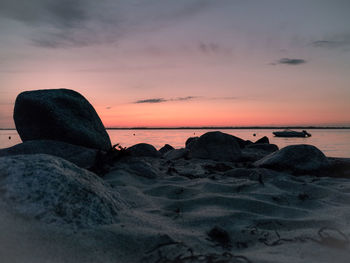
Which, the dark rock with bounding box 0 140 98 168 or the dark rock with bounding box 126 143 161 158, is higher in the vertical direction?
the dark rock with bounding box 0 140 98 168

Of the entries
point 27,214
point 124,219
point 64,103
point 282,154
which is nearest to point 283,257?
point 124,219

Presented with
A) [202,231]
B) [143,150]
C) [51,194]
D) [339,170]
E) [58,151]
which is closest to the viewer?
[51,194]

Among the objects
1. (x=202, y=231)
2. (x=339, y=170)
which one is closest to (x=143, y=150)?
(x=339, y=170)

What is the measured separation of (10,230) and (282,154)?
5346 millimetres

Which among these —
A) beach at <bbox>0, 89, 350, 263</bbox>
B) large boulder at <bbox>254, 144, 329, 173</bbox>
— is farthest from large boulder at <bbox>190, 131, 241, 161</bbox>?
beach at <bbox>0, 89, 350, 263</bbox>

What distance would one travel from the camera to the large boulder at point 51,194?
1945 millimetres

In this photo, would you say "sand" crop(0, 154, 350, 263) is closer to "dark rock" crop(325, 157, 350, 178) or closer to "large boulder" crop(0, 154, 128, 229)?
"large boulder" crop(0, 154, 128, 229)

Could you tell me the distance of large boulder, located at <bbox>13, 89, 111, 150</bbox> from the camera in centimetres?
587

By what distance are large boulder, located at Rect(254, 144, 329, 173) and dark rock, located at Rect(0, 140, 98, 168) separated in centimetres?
364

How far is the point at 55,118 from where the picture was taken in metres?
5.85

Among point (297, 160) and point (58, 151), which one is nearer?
point (58, 151)

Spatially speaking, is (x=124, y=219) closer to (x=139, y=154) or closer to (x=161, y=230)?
(x=161, y=230)

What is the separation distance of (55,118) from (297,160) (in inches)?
203

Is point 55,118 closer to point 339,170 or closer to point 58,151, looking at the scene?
point 58,151
